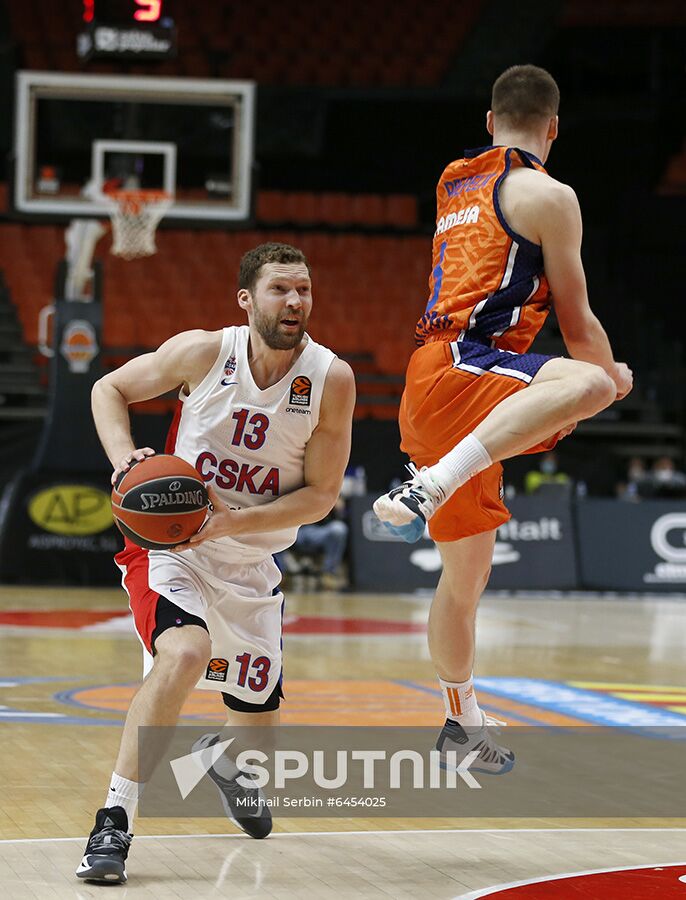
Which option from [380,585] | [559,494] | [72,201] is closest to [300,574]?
[380,585]

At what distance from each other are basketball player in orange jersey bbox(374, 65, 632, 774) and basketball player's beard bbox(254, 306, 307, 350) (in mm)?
529

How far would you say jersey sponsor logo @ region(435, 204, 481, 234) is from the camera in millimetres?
4668

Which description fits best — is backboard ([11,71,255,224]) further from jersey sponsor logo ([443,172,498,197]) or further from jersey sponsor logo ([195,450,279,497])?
jersey sponsor logo ([195,450,279,497])

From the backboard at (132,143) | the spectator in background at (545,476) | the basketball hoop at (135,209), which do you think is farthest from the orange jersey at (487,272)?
the spectator in background at (545,476)

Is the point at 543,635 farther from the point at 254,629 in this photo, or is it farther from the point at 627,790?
the point at 254,629

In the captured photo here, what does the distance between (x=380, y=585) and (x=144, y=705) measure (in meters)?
11.1

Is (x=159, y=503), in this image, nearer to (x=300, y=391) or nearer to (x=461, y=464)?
(x=300, y=391)

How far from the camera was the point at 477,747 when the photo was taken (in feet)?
16.3

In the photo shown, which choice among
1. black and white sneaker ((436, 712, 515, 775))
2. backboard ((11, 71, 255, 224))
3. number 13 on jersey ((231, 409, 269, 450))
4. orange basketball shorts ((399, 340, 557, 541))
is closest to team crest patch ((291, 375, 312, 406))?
number 13 on jersey ((231, 409, 269, 450))

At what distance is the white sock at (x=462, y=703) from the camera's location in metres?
5.01

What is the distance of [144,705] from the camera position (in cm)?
387

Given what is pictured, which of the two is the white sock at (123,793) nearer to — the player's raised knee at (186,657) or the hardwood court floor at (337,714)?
the hardwood court floor at (337,714)

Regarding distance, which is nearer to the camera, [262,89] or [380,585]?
[380,585]

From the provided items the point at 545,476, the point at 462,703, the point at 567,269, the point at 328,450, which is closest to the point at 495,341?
the point at 567,269
